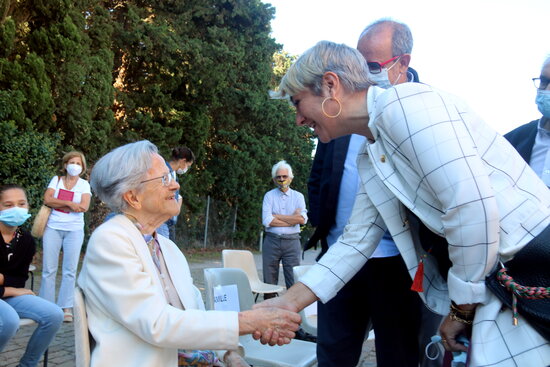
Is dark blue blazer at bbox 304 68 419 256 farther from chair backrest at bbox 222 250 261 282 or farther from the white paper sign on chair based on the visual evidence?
chair backrest at bbox 222 250 261 282

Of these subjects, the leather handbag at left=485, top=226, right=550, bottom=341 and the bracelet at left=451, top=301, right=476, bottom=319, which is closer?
Result: the leather handbag at left=485, top=226, right=550, bottom=341

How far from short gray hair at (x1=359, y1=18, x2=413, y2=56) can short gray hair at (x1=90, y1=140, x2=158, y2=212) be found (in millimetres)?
1404

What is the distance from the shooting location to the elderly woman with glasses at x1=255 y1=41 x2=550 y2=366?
152 cm

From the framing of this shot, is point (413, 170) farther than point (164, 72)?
No

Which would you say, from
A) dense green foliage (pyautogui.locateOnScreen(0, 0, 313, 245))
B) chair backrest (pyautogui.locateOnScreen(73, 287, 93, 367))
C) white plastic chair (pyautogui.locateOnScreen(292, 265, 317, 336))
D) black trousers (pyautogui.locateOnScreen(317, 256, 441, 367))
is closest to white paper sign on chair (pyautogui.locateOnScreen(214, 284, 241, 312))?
white plastic chair (pyautogui.locateOnScreen(292, 265, 317, 336))

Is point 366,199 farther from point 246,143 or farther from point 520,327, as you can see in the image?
point 246,143

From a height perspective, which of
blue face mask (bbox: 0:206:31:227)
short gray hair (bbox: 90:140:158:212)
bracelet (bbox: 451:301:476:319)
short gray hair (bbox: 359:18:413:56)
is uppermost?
short gray hair (bbox: 359:18:413:56)

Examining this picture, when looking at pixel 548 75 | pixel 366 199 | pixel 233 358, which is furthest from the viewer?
pixel 548 75

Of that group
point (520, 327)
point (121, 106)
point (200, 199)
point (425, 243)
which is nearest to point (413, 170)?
point (425, 243)

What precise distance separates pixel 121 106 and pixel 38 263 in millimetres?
6104

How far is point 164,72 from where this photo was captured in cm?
1512

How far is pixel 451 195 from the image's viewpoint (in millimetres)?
1550

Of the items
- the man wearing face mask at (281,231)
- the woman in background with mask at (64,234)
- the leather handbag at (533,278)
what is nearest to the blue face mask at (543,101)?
the leather handbag at (533,278)

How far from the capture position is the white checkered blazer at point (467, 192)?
59.7 inches
